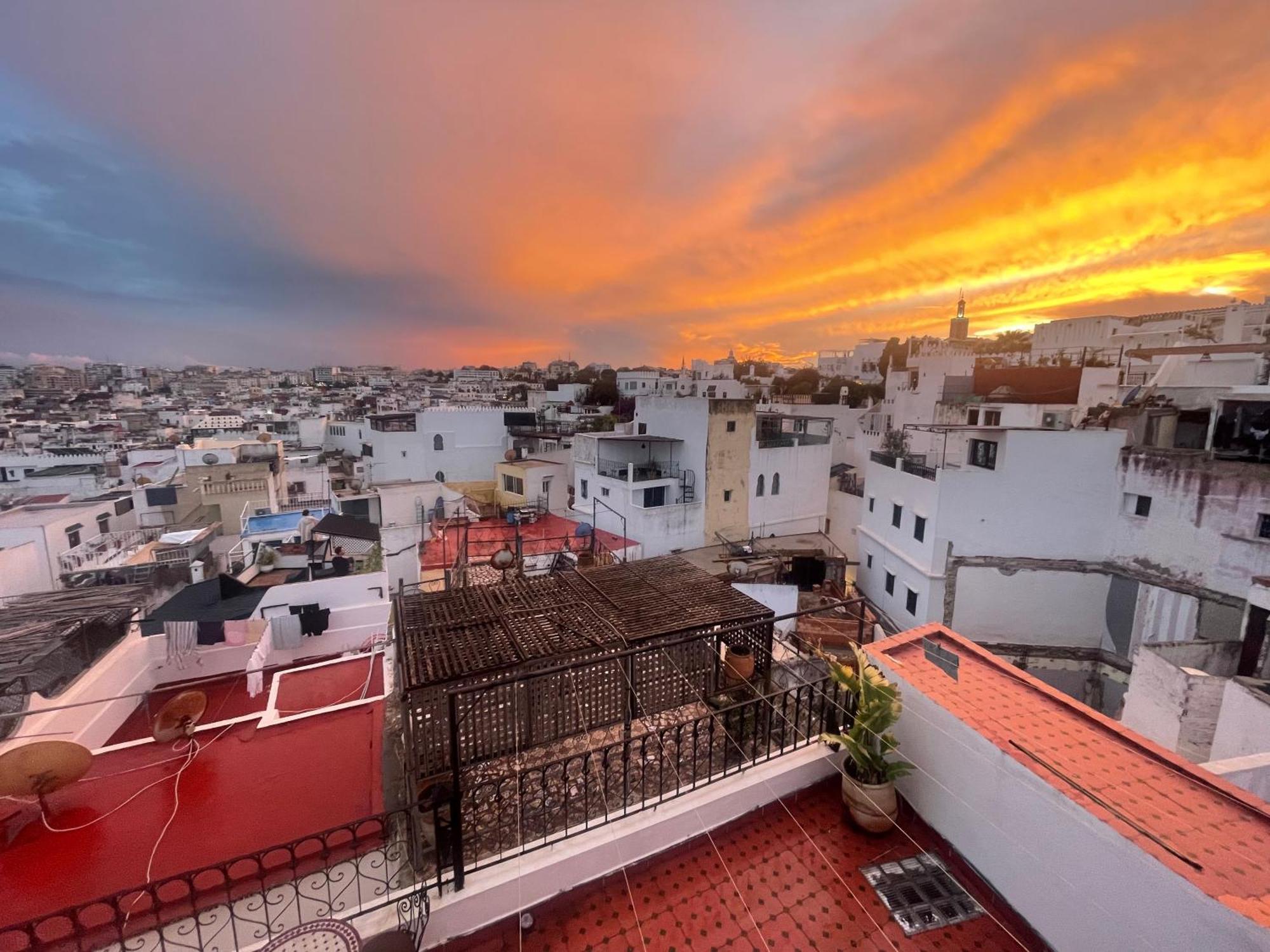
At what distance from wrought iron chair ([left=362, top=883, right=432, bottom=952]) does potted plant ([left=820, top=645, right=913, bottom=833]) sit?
11.2ft

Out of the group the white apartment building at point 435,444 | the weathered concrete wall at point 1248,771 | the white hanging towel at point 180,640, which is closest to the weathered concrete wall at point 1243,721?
the weathered concrete wall at point 1248,771

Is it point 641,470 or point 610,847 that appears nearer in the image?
point 610,847

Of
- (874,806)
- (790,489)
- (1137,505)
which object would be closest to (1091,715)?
(874,806)

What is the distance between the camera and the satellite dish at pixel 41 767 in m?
4.77

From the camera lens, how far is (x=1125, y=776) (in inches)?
135

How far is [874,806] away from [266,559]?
61.9 ft

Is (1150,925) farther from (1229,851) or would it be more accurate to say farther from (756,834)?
(756,834)

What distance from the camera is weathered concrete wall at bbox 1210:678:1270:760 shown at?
704 cm

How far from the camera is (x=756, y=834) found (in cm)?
437

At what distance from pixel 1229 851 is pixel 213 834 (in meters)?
8.25

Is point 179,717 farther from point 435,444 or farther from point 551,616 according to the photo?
point 435,444

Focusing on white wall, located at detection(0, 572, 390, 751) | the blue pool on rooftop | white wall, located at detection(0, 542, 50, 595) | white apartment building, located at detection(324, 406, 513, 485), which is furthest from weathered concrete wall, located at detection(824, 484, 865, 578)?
white wall, located at detection(0, 542, 50, 595)

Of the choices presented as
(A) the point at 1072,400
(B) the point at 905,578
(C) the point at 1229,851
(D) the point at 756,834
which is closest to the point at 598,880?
(D) the point at 756,834

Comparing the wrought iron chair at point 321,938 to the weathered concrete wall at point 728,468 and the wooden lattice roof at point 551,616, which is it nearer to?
the wooden lattice roof at point 551,616
